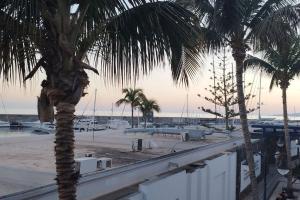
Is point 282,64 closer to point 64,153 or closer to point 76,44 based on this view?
point 76,44

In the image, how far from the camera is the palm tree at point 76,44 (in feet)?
18.0

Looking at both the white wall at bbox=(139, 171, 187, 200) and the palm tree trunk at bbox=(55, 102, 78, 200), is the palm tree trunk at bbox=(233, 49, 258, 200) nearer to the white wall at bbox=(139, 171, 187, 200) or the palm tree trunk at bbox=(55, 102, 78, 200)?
the white wall at bbox=(139, 171, 187, 200)

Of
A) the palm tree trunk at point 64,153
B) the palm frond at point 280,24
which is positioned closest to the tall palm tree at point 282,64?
the palm frond at point 280,24

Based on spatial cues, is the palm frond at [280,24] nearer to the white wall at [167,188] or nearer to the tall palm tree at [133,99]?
the white wall at [167,188]

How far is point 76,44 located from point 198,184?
9025 mm

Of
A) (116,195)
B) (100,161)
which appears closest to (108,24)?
(116,195)

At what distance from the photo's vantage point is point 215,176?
16.0 meters

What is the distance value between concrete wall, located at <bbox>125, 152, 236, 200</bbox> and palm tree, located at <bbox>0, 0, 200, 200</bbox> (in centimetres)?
346

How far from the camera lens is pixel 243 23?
1473 cm

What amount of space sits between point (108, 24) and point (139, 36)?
22.5 inches

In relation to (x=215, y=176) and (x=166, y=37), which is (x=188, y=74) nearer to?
(x=166, y=37)

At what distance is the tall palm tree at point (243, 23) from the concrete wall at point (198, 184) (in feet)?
5.08

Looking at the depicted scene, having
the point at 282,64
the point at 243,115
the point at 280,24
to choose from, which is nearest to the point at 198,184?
the point at 243,115

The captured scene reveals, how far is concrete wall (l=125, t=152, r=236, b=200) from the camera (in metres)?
10.2
